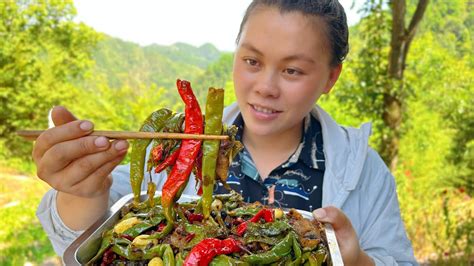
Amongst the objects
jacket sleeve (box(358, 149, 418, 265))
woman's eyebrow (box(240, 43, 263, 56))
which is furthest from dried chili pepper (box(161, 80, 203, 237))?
jacket sleeve (box(358, 149, 418, 265))

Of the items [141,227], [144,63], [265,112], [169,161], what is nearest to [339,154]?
[265,112]

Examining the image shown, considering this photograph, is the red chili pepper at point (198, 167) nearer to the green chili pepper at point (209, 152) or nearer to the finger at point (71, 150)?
the green chili pepper at point (209, 152)

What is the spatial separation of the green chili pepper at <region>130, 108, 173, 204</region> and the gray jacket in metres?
0.57

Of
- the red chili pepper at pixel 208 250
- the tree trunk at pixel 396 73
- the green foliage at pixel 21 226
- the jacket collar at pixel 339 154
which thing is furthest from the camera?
the green foliage at pixel 21 226

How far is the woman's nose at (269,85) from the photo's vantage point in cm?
230

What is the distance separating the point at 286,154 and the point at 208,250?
136 cm

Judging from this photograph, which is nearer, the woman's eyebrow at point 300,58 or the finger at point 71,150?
the finger at point 71,150

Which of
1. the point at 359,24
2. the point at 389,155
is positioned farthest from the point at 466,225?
the point at 359,24

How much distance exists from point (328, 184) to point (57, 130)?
146 centimetres

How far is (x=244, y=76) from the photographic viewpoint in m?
2.40

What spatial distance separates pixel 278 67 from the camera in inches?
90.8

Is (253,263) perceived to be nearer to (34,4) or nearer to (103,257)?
(103,257)

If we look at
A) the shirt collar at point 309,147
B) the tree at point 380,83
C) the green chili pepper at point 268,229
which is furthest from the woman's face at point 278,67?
the tree at point 380,83

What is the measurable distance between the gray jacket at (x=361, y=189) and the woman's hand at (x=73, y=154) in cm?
64
